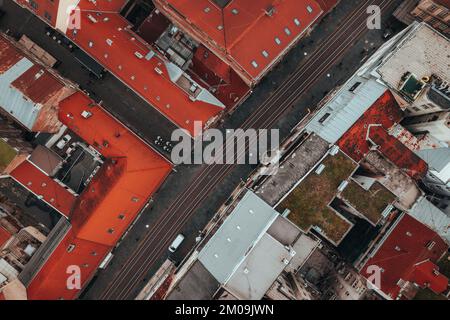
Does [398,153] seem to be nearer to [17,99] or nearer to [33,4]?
[17,99]

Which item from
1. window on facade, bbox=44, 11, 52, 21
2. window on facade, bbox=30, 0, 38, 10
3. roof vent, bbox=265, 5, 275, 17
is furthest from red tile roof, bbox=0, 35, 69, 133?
roof vent, bbox=265, 5, 275, 17

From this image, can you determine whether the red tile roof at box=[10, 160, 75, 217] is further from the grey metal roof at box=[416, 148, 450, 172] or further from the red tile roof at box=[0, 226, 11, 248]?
the grey metal roof at box=[416, 148, 450, 172]

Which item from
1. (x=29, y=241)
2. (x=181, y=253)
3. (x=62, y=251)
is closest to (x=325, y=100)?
(x=181, y=253)

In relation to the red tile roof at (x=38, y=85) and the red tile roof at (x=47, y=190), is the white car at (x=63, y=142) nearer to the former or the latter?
the red tile roof at (x=47, y=190)

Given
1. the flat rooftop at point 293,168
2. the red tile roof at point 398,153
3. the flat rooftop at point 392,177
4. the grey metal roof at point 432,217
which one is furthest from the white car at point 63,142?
the grey metal roof at point 432,217

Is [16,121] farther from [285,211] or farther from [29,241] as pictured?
[285,211]
